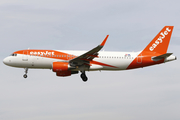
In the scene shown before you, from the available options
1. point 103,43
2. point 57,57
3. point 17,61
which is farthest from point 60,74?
point 103,43

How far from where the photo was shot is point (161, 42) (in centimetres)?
5069

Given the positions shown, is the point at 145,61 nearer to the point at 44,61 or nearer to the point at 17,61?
the point at 44,61

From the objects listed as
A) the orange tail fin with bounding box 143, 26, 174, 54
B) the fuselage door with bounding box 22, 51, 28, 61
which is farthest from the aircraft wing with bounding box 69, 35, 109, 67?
the orange tail fin with bounding box 143, 26, 174, 54

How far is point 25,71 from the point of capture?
157 feet

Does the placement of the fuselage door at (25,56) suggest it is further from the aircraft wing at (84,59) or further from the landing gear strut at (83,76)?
the landing gear strut at (83,76)

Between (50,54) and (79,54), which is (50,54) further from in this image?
(79,54)

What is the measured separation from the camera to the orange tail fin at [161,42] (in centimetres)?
5031

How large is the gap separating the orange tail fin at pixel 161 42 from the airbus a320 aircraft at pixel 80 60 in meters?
0.86

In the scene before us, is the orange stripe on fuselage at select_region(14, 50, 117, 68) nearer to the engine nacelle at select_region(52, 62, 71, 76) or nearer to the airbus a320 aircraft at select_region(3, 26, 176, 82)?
the airbus a320 aircraft at select_region(3, 26, 176, 82)

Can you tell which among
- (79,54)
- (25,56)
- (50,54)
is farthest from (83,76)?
(25,56)

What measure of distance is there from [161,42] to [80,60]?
13.1 meters

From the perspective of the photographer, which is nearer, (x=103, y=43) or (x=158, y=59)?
(x=103, y=43)

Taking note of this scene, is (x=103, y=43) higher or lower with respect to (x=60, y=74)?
higher

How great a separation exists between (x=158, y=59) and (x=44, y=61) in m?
16.2
